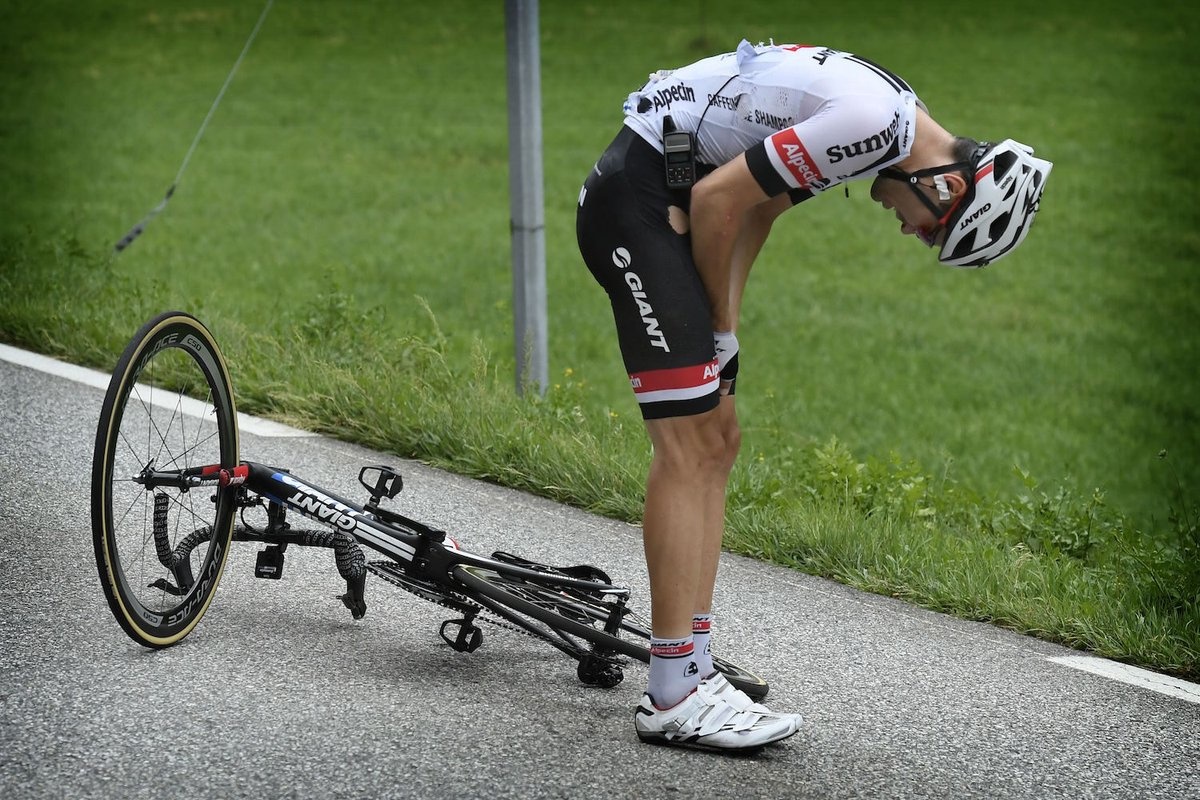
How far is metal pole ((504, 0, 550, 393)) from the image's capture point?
7.14m

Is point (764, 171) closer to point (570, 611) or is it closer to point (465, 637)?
point (570, 611)

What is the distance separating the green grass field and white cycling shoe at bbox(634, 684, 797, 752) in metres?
1.52

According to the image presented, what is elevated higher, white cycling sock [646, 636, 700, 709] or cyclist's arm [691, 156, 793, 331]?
cyclist's arm [691, 156, 793, 331]

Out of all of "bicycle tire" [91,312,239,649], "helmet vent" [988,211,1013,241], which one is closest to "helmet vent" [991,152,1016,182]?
"helmet vent" [988,211,1013,241]

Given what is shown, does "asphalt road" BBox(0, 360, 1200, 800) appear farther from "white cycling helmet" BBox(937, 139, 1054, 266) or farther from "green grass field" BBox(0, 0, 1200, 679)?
"white cycling helmet" BBox(937, 139, 1054, 266)

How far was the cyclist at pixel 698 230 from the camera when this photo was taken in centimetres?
382

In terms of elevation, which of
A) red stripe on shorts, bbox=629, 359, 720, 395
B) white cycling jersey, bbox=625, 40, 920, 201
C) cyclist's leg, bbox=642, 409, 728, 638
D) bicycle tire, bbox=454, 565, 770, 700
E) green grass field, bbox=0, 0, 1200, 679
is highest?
white cycling jersey, bbox=625, 40, 920, 201

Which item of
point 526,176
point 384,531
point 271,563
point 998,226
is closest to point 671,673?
point 384,531

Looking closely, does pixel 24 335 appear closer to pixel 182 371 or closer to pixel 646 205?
pixel 182 371

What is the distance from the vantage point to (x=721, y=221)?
3.79 m

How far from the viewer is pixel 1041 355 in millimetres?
15938

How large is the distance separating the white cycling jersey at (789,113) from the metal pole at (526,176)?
3221 mm

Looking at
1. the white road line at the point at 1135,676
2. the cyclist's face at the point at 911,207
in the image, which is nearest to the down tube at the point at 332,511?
the cyclist's face at the point at 911,207

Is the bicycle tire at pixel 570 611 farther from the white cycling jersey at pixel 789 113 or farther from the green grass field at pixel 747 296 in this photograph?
the white cycling jersey at pixel 789 113
